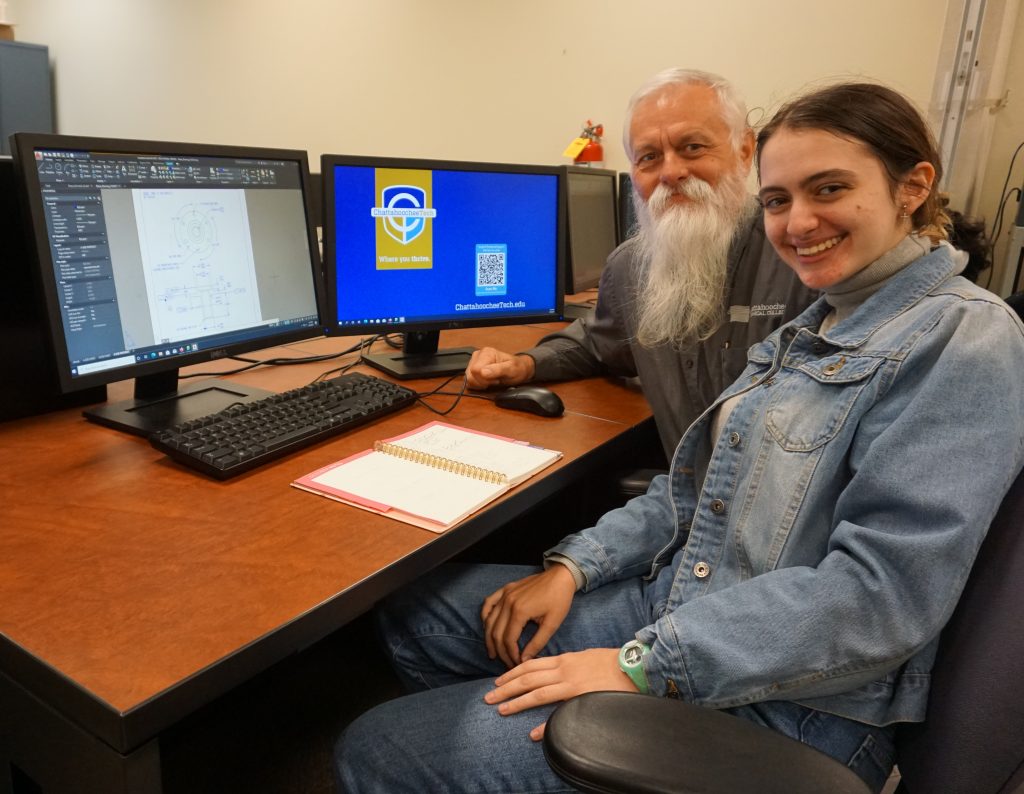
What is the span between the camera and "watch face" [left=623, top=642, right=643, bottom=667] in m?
0.86

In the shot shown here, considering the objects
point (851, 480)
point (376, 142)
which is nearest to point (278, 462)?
point (851, 480)

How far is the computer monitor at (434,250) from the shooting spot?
1.57m

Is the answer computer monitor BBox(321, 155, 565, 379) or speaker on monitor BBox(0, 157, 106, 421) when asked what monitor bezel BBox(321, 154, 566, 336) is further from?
speaker on monitor BBox(0, 157, 106, 421)

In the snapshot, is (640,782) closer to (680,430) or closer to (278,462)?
(278,462)

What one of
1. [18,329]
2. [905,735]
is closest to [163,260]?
[18,329]

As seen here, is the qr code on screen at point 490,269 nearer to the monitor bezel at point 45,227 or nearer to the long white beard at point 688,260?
the long white beard at point 688,260

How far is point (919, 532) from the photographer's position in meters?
0.73

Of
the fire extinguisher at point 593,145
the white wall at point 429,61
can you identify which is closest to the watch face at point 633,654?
the white wall at point 429,61

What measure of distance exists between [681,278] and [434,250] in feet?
1.81

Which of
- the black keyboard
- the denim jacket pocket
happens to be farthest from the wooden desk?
the denim jacket pocket

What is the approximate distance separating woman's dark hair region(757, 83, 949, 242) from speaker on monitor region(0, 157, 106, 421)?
1204 mm

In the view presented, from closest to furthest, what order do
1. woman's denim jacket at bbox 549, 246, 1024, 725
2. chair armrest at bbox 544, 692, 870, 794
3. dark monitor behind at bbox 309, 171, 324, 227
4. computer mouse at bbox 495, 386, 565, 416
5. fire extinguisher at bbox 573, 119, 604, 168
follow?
chair armrest at bbox 544, 692, 870, 794 → woman's denim jacket at bbox 549, 246, 1024, 725 → computer mouse at bbox 495, 386, 565, 416 → dark monitor behind at bbox 309, 171, 324, 227 → fire extinguisher at bbox 573, 119, 604, 168

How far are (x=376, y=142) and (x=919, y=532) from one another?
13.3 ft

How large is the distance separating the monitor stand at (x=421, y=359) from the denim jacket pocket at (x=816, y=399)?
2.90 feet
